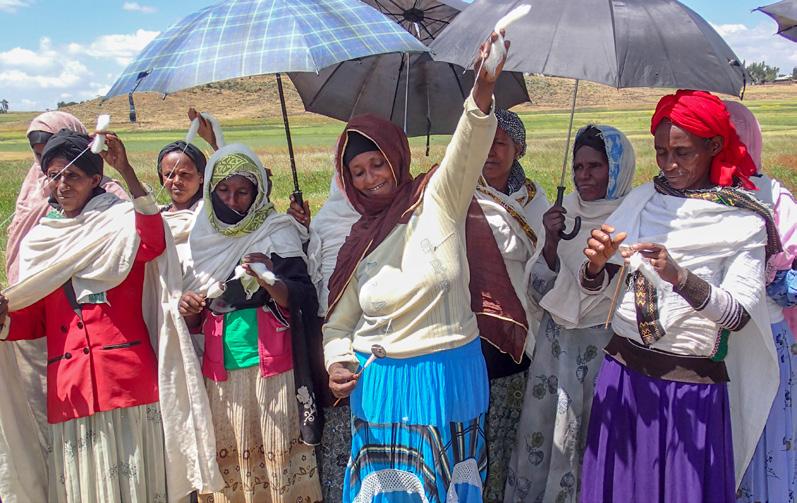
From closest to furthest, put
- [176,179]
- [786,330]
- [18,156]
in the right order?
[786,330]
[176,179]
[18,156]

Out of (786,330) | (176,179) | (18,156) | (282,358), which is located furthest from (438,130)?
(18,156)

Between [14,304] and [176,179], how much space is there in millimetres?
1121

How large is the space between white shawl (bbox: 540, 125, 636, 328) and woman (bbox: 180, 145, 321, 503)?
120 cm

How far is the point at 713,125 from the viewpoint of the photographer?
246 centimetres

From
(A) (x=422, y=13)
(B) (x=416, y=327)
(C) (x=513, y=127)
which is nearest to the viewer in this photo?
(B) (x=416, y=327)

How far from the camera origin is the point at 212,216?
3.24 m

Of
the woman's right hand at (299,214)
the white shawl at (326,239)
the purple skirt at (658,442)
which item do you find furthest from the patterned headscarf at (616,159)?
the woman's right hand at (299,214)

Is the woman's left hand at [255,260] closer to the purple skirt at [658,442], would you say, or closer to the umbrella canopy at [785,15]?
the purple skirt at [658,442]

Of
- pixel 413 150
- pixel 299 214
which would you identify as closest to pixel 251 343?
pixel 299 214

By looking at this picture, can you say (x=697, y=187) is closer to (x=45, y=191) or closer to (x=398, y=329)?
(x=398, y=329)

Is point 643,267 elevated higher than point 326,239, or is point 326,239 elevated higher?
point 326,239

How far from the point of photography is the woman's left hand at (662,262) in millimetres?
2281

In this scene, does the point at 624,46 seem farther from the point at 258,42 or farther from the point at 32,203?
the point at 32,203

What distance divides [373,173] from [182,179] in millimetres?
1627
